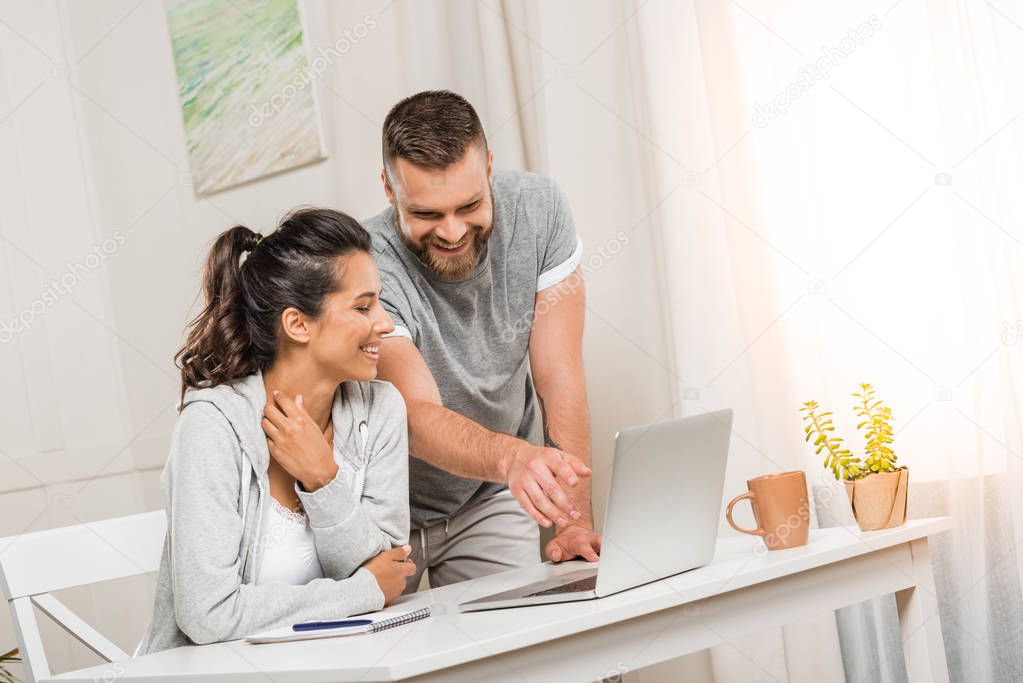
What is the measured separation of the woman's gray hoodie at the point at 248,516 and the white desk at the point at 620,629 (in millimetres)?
63

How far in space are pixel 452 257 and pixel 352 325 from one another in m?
0.35

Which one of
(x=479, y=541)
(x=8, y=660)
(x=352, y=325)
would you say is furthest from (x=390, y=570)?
(x=8, y=660)

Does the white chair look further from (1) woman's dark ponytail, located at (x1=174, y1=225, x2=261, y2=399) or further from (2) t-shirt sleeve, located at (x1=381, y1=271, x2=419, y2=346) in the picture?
(2) t-shirt sleeve, located at (x1=381, y1=271, x2=419, y2=346)

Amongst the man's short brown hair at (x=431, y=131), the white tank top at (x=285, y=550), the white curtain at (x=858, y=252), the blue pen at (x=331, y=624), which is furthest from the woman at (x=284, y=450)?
the white curtain at (x=858, y=252)

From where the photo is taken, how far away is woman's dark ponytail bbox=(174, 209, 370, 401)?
1631 millimetres

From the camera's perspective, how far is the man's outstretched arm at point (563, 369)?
1.99 metres

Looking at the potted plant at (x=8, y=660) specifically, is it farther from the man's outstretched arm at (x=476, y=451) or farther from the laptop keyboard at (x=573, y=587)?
the laptop keyboard at (x=573, y=587)

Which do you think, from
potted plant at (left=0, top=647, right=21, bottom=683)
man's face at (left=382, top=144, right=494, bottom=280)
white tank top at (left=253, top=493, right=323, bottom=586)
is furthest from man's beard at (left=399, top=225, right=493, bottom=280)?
potted plant at (left=0, top=647, right=21, bottom=683)

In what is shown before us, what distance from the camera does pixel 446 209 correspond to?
6.14 feet

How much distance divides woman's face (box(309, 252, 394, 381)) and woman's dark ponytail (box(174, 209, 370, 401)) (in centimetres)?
2

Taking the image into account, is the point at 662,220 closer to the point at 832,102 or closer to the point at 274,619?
the point at 832,102

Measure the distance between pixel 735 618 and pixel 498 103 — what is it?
63.4 inches

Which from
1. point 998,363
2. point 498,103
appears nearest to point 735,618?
point 998,363

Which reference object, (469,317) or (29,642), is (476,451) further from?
(29,642)
